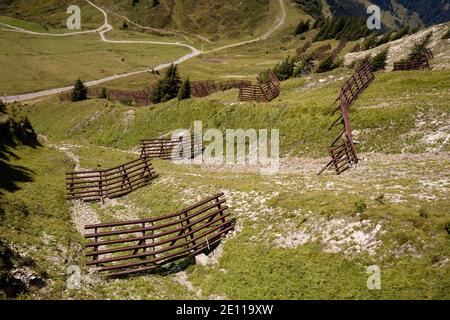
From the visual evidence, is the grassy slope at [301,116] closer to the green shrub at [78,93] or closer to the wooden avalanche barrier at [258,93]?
the wooden avalanche barrier at [258,93]

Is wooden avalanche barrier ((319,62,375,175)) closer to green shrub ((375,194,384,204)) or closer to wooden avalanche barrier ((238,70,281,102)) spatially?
green shrub ((375,194,384,204))

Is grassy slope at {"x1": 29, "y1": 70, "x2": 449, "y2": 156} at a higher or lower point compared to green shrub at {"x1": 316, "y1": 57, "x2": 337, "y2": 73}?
lower

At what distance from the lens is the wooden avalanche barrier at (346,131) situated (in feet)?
97.6

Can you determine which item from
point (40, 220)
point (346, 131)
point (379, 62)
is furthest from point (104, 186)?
point (379, 62)

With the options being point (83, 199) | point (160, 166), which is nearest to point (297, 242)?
point (83, 199)

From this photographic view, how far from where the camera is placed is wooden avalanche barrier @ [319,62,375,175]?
2975cm

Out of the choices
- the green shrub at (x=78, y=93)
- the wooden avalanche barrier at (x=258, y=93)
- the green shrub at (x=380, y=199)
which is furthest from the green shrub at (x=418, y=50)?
the green shrub at (x=78, y=93)

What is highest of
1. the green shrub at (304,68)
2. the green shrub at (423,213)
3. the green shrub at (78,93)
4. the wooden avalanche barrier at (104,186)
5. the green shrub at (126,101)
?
the green shrub at (304,68)

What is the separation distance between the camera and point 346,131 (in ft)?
113

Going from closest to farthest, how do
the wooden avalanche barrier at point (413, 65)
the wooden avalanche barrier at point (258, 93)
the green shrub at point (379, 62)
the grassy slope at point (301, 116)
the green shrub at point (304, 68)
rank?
the grassy slope at point (301, 116)
the wooden avalanche barrier at point (413, 65)
the green shrub at point (379, 62)
the wooden avalanche barrier at point (258, 93)
the green shrub at point (304, 68)

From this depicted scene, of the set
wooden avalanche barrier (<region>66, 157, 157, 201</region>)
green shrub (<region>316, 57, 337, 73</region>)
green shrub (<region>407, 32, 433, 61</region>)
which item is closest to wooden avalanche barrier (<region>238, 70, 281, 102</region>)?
green shrub (<region>316, 57, 337, 73</region>)

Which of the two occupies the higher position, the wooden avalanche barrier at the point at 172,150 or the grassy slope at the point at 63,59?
the grassy slope at the point at 63,59

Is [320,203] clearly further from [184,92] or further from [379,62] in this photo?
[184,92]
